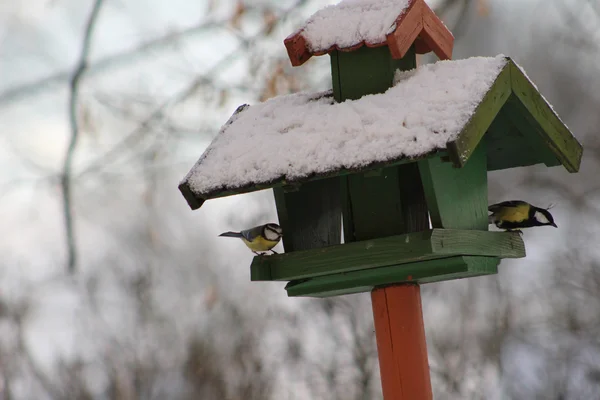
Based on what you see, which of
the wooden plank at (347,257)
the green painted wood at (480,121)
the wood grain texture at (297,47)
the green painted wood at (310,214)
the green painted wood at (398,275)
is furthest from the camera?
the green painted wood at (310,214)

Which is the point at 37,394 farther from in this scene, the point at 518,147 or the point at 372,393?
the point at 518,147

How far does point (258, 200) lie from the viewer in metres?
5.19

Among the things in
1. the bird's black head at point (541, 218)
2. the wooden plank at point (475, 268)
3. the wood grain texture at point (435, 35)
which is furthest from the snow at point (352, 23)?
the bird's black head at point (541, 218)

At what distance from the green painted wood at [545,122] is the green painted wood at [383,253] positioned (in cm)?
31

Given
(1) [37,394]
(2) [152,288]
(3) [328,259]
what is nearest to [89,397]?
(1) [37,394]

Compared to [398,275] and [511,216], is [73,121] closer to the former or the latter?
[398,275]

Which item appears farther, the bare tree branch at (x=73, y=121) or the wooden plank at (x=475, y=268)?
the bare tree branch at (x=73, y=121)

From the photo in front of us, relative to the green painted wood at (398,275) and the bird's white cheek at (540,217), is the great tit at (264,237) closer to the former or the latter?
the green painted wood at (398,275)

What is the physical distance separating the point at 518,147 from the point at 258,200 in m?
2.94

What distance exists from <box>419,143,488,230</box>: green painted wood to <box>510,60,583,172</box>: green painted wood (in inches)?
8.8

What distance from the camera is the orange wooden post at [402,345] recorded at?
2.21 m

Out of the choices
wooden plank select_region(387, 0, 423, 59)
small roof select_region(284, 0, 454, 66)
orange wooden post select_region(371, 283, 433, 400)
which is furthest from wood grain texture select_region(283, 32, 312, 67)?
orange wooden post select_region(371, 283, 433, 400)

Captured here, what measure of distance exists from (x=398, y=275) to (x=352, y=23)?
2.59 feet

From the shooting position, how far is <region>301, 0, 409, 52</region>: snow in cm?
215
